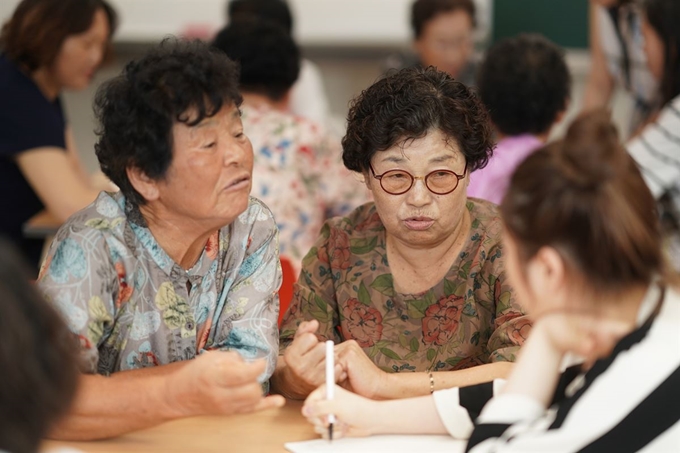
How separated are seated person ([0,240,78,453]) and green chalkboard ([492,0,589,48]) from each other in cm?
466

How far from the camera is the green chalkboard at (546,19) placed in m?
5.32

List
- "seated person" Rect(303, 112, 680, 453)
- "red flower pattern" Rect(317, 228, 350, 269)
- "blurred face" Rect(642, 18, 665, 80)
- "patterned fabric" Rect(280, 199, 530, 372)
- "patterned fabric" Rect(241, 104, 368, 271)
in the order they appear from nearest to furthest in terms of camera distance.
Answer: "seated person" Rect(303, 112, 680, 453)
"patterned fabric" Rect(280, 199, 530, 372)
"red flower pattern" Rect(317, 228, 350, 269)
"patterned fabric" Rect(241, 104, 368, 271)
"blurred face" Rect(642, 18, 665, 80)

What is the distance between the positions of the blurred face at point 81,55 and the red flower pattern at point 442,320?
6.54ft

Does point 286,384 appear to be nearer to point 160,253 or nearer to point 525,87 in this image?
point 160,253

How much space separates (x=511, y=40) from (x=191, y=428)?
6.99 ft

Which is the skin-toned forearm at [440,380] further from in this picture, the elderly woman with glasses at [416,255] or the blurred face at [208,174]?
the blurred face at [208,174]

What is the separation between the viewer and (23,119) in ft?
10.7

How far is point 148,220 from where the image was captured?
1.82 metres

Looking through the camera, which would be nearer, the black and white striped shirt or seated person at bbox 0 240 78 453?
seated person at bbox 0 240 78 453

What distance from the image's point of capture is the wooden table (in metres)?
1.61

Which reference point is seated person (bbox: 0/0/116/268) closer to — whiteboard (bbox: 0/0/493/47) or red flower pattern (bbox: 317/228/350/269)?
red flower pattern (bbox: 317/228/350/269)

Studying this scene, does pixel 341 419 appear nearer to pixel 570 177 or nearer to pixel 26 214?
pixel 570 177

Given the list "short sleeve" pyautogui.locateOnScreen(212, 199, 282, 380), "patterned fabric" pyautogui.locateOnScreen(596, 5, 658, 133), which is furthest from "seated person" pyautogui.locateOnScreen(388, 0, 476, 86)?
"short sleeve" pyautogui.locateOnScreen(212, 199, 282, 380)

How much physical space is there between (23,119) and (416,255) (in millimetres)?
1792
